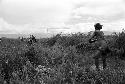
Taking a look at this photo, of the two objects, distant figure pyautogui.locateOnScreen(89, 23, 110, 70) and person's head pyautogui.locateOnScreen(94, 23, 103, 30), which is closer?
distant figure pyautogui.locateOnScreen(89, 23, 110, 70)

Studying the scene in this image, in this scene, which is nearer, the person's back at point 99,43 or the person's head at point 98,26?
the person's back at point 99,43

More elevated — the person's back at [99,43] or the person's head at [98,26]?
the person's head at [98,26]

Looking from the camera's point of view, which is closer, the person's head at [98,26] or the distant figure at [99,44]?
the distant figure at [99,44]

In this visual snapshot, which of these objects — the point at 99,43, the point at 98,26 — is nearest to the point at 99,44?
the point at 99,43

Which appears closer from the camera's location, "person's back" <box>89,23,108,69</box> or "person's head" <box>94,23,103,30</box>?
"person's back" <box>89,23,108,69</box>

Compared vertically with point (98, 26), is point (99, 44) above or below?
below

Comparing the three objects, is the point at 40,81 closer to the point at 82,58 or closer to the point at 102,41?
the point at 102,41

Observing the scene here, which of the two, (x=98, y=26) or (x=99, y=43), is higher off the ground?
(x=98, y=26)

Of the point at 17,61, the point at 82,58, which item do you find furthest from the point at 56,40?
the point at 17,61

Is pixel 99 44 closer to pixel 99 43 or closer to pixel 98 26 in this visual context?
pixel 99 43

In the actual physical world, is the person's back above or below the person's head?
below

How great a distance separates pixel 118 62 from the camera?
44.8ft

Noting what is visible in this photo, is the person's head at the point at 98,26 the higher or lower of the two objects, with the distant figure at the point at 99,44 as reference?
higher

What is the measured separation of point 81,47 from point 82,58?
2.94 meters
